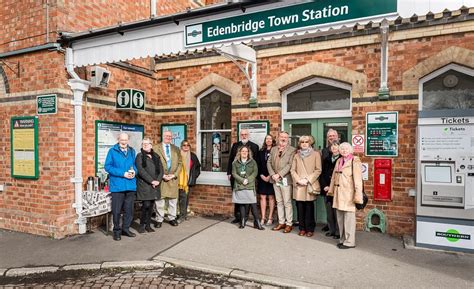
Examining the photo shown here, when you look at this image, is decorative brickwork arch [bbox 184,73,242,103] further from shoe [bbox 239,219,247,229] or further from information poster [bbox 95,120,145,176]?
shoe [bbox 239,219,247,229]

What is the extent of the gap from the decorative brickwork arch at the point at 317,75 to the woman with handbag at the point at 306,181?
1.43 m

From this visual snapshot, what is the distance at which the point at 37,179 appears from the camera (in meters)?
6.56

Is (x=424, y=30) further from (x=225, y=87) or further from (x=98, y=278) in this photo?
(x=98, y=278)

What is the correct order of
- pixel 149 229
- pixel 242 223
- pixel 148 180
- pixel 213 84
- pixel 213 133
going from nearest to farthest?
1. pixel 148 180
2. pixel 149 229
3. pixel 242 223
4. pixel 213 84
5. pixel 213 133

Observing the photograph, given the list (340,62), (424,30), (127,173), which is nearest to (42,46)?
(127,173)

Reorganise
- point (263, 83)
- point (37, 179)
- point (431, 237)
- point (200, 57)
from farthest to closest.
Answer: point (200, 57), point (263, 83), point (37, 179), point (431, 237)

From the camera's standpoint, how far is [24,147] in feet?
22.0

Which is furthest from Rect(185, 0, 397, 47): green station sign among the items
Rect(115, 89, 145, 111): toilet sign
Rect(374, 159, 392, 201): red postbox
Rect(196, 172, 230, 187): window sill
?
Rect(196, 172, 230, 187): window sill

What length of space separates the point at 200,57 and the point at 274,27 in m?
3.71

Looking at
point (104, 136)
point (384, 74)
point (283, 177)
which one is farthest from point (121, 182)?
point (384, 74)

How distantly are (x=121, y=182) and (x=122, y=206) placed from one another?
53 cm

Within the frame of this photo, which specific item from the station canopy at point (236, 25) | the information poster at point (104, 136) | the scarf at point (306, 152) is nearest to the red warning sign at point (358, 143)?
the scarf at point (306, 152)

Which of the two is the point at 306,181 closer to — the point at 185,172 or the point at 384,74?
the point at 384,74

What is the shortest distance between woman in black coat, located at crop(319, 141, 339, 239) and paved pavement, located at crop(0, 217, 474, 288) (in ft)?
0.82
